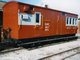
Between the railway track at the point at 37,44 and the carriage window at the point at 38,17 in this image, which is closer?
the railway track at the point at 37,44

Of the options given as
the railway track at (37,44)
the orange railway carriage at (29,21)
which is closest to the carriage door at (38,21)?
the orange railway carriage at (29,21)

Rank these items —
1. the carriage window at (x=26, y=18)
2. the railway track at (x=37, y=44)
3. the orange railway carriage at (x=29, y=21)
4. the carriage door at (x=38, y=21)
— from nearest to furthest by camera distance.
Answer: the railway track at (x=37, y=44) < the orange railway carriage at (x=29, y=21) < the carriage window at (x=26, y=18) < the carriage door at (x=38, y=21)

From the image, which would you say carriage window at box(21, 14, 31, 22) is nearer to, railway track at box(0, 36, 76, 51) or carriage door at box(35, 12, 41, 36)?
carriage door at box(35, 12, 41, 36)

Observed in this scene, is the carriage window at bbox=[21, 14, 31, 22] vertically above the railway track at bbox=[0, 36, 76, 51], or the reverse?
the carriage window at bbox=[21, 14, 31, 22]

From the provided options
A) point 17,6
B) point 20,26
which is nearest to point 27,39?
point 20,26

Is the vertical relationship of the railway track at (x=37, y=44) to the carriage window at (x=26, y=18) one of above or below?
below

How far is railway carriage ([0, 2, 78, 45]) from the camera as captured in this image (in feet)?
39.8

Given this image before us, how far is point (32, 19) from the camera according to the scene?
42.9 ft

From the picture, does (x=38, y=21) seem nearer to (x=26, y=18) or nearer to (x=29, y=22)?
(x=29, y=22)

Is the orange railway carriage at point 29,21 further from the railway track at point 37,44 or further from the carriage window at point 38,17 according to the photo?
the railway track at point 37,44

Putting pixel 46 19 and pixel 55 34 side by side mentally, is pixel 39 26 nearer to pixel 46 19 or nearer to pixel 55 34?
pixel 46 19

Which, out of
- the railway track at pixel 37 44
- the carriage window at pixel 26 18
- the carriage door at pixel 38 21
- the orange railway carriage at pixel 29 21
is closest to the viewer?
the railway track at pixel 37 44

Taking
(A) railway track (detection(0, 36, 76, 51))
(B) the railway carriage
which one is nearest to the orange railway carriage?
(B) the railway carriage

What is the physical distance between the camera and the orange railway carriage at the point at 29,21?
12.1m
